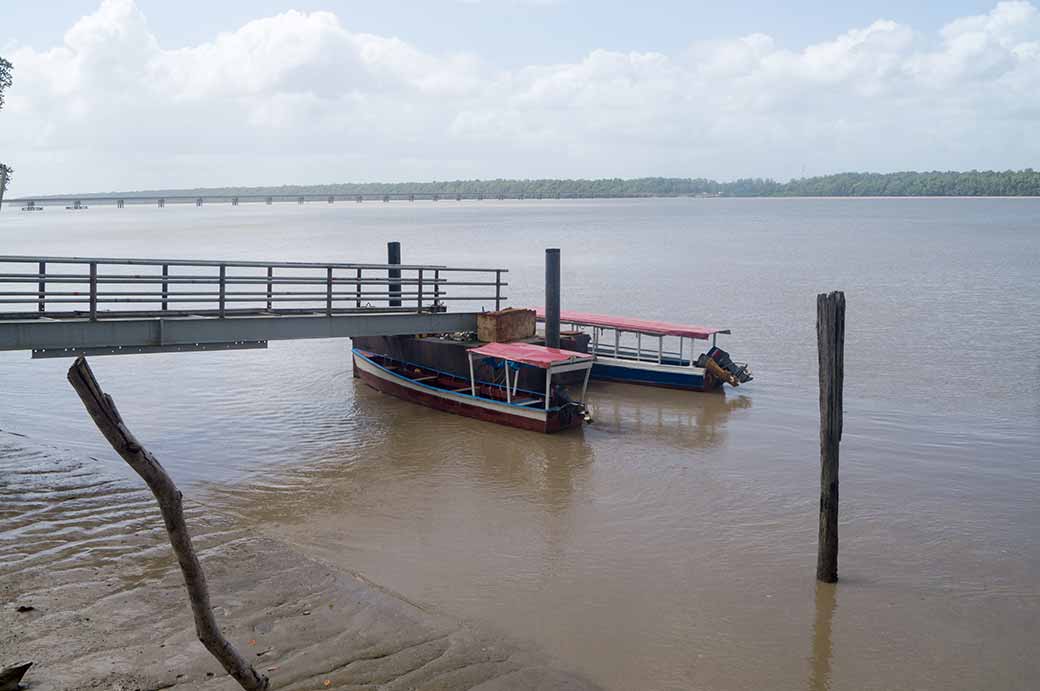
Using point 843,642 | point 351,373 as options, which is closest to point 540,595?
point 843,642

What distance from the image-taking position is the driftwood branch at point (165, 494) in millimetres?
4902

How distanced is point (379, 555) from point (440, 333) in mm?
10203

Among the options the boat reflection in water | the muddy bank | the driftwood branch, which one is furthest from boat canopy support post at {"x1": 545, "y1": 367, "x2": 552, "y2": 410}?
the driftwood branch

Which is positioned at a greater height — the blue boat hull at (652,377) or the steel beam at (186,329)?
the steel beam at (186,329)

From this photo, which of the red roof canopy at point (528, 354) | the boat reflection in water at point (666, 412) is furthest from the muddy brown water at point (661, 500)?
the red roof canopy at point (528, 354)

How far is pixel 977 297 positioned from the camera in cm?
4456

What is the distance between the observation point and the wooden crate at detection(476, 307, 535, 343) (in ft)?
70.1

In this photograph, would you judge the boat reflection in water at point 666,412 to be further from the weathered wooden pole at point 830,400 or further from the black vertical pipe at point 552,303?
the weathered wooden pole at point 830,400

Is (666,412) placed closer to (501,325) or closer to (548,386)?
(548,386)

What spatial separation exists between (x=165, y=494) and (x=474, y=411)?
47.0ft

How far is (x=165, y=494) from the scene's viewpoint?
5.61m

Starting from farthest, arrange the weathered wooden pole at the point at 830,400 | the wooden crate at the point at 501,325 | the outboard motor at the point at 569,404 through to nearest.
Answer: the wooden crate at the point at 501,325
the outboard motor at the point at 569,404
the weathered wooden pole at the point at 830,400

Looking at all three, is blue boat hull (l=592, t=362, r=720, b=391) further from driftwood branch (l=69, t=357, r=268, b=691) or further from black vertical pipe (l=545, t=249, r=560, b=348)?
driftwood branch (l=69, t=357, r=268, b=691)

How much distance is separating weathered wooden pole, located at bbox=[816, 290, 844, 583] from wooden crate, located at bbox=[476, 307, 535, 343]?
1076 centimetres
